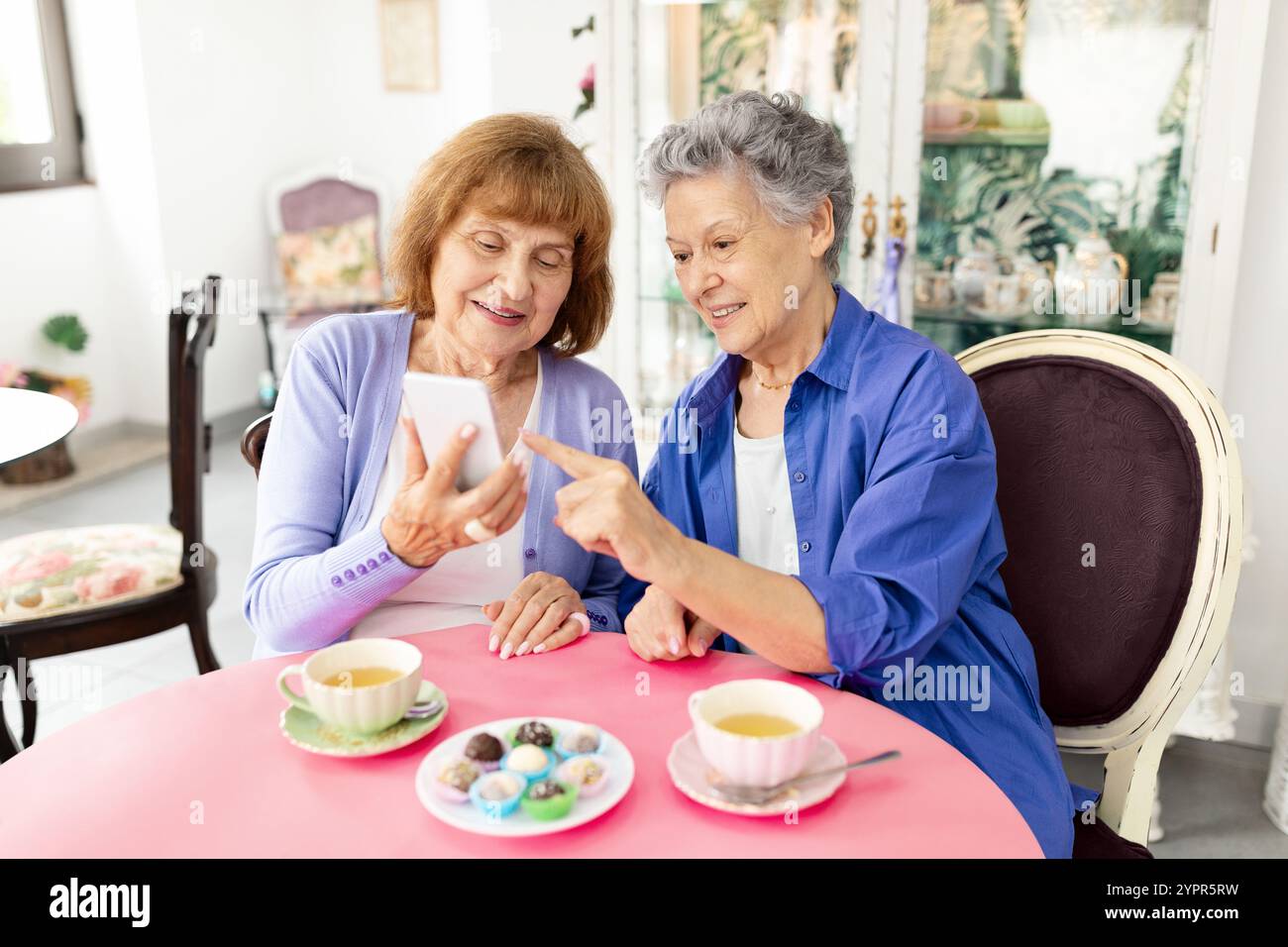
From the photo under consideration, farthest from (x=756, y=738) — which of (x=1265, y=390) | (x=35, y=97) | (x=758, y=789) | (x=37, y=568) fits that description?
(x=35, y=97)

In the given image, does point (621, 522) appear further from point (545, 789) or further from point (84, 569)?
point (84, 569)

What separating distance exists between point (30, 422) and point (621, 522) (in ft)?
4.89

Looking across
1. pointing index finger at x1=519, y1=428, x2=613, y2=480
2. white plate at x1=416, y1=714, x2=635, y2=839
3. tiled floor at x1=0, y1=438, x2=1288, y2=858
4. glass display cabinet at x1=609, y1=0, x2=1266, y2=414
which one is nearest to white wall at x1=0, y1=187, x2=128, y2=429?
tiled floor at x1=0, y1=438, x2=1288, y2=858

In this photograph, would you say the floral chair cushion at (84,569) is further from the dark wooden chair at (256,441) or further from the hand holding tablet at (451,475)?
the hand holding tablet at (451,475)

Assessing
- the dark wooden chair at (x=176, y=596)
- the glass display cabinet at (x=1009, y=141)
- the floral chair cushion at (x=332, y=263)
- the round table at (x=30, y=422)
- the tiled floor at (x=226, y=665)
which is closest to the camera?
the round table at (x=30, y=422)

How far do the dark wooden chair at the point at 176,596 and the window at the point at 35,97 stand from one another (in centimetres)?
279

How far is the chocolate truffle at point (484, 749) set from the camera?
3.37 ft

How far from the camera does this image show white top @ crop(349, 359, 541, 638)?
1.53 m

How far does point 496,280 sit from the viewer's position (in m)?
1.57

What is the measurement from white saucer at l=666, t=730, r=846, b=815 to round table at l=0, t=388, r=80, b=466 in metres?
1.36

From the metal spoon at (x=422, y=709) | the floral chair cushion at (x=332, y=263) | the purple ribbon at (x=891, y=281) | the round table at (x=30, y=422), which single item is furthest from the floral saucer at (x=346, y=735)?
the floral chair cushion at (x=332, y=263)

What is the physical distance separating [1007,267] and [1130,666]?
5.47 ft
